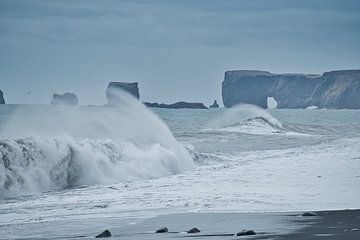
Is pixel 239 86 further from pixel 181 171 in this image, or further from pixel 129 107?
pixel 181 171

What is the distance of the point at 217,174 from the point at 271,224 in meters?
8.16

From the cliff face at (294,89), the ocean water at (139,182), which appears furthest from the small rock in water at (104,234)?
the cliff face at (294,89)

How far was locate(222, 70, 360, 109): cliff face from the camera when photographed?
164 metres

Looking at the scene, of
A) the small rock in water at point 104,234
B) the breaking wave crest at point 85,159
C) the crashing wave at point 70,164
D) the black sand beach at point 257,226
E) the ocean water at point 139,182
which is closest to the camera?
the black sand beach at point 257,226

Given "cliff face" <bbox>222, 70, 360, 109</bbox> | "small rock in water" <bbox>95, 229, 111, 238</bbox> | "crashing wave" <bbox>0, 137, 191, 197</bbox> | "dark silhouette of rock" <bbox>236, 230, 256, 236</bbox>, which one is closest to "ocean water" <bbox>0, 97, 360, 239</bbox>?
"crashing wave" <bbox>0, 137, 191, 197</bbox>

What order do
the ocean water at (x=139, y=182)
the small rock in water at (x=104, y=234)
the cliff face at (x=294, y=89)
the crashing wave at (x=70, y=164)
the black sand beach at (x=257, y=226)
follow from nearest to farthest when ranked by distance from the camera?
the black sand beach at (x=257, y=226) → the small rock in water at (x=104, y=234) → the ocean water at (x=139, y=182) → the crashing wave at (x=70, y=164) → the cliff face at (x=294, y=89)

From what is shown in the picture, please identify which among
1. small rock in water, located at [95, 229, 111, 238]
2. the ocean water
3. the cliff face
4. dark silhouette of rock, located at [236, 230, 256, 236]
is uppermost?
the cliff face

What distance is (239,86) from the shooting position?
164125mm

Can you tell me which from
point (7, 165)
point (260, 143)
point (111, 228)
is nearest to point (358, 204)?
point (111, 228)

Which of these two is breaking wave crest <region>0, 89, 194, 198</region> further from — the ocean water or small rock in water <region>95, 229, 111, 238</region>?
small rock in water <region>95, 229, 111, 238</region>

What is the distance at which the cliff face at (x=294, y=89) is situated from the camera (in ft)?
538

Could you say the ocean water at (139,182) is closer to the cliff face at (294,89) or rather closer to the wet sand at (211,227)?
the wet sand at (211,227)

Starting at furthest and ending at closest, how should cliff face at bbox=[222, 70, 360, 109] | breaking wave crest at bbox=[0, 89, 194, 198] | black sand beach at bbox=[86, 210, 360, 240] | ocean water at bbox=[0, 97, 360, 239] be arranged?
cliff face at bbox=[222, 70, 360, 109]
breaking wave crest at bbox=[0, 89, 194, 198]
ocean water at bbox=[0, 97, 360, 239]
black sand beach at bbox=[86, 210, 360, 240]

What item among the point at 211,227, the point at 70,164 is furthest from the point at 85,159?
the point at 211,227
